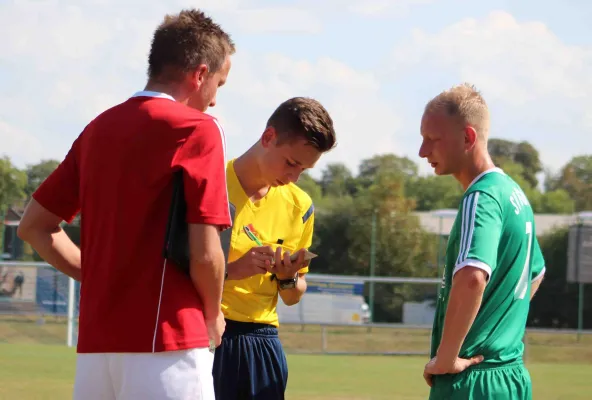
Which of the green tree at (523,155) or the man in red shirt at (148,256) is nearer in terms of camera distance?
the man in red shirt at (148,256)

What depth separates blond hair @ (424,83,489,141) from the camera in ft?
12.4

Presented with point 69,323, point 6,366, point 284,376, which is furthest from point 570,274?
point 284,376

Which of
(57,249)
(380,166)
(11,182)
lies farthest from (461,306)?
(380,166)

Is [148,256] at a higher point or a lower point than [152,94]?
lower

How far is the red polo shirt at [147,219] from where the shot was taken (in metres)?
3.15

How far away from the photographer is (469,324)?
11.5 feet

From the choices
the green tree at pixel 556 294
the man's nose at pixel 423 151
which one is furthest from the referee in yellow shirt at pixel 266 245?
the green tree at pixel 556 294

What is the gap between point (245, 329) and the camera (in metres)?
4.47

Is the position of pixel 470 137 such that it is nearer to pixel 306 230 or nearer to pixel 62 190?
pixel 306 230

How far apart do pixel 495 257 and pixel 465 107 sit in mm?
619

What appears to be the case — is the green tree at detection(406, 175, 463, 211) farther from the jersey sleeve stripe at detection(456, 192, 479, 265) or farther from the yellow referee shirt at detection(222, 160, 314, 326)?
the jersey sleeve stripe at detection(456, 192, 479, 265)

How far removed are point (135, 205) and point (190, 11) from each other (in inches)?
29.8

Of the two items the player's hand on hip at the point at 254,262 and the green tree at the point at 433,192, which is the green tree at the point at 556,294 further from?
the player's hand on hip at the point at 254,262

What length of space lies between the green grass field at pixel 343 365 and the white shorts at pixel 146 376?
24.1 ft
